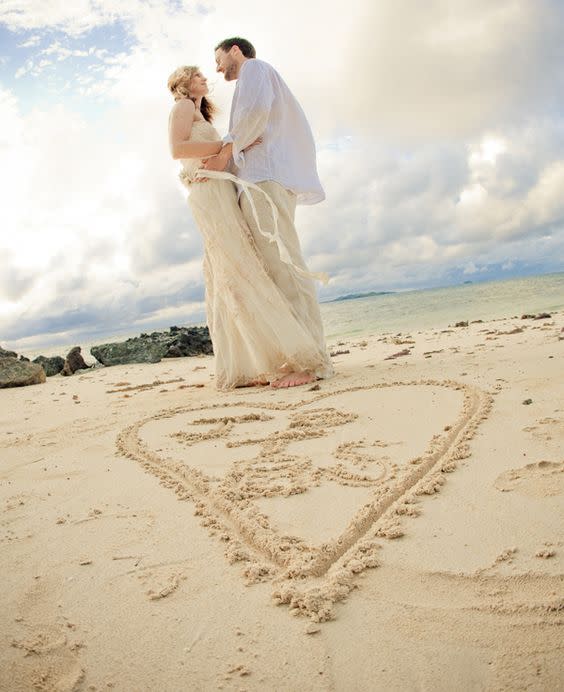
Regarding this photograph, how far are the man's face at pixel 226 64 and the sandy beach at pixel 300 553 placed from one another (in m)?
3.24

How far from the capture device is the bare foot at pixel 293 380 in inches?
179

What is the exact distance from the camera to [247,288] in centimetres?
467

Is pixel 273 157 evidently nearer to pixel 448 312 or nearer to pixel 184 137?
pixel 184 137

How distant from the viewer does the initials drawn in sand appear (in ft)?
4.86

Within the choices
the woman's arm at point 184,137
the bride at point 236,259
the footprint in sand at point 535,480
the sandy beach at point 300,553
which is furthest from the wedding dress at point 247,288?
the footprint in sand at point 535,480

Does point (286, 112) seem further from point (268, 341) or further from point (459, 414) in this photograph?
point (459, 414)

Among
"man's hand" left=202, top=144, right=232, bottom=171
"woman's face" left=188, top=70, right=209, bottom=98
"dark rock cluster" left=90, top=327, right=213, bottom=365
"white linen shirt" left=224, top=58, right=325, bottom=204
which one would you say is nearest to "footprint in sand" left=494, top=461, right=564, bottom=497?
"white linen shirt" left=224, top=58, right=325, bottom=204

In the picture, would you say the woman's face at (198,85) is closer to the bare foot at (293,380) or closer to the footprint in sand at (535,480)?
the bare foot at (293,380)

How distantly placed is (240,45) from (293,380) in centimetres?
304

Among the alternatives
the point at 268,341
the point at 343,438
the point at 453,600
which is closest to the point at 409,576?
the point at 453,600

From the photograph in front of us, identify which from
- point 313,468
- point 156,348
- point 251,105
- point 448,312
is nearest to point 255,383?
point 251,105

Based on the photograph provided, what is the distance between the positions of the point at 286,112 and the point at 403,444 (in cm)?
346

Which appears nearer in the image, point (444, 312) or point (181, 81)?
point (181, 81)

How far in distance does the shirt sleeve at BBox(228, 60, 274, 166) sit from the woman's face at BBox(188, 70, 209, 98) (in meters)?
0.53
